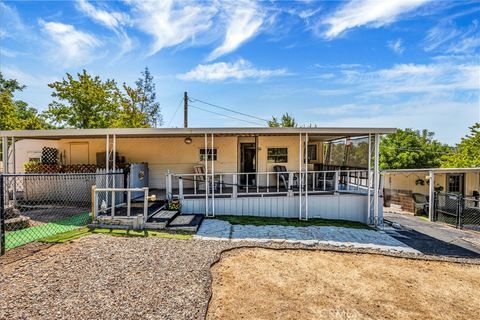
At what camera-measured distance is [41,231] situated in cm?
636

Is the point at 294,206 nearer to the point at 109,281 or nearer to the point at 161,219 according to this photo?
A: the point at 161,219

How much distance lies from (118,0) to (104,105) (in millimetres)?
15256

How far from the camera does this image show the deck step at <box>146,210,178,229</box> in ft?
22.6

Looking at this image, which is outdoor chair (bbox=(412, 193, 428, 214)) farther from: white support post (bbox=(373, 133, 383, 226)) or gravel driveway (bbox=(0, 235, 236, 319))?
gravel driveway (bbox=(0, 235, 236, 319))

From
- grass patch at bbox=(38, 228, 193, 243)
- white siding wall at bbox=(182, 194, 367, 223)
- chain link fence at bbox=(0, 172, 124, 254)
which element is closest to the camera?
chain link fence at bbox=(0, 172, 124, 254)

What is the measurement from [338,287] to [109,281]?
12.3 feet

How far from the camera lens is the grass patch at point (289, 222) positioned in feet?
26.7

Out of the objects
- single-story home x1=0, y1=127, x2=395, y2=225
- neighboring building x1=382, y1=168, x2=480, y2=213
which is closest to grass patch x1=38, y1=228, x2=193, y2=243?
single-story home x1=0, y1=127, x2=395, y2=225

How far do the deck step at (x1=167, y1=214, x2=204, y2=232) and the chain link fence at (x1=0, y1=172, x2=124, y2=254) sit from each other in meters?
2.37

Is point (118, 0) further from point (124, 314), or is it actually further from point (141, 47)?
point (124, 314)

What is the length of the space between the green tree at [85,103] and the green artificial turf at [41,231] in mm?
16791

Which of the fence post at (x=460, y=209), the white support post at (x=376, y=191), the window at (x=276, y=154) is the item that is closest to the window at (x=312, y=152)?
the window at (x=276, y=154)

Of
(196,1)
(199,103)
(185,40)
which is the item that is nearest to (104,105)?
(199,103)

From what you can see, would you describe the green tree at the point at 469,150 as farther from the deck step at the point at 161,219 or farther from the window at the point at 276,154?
the deck step at the point at 161,219
